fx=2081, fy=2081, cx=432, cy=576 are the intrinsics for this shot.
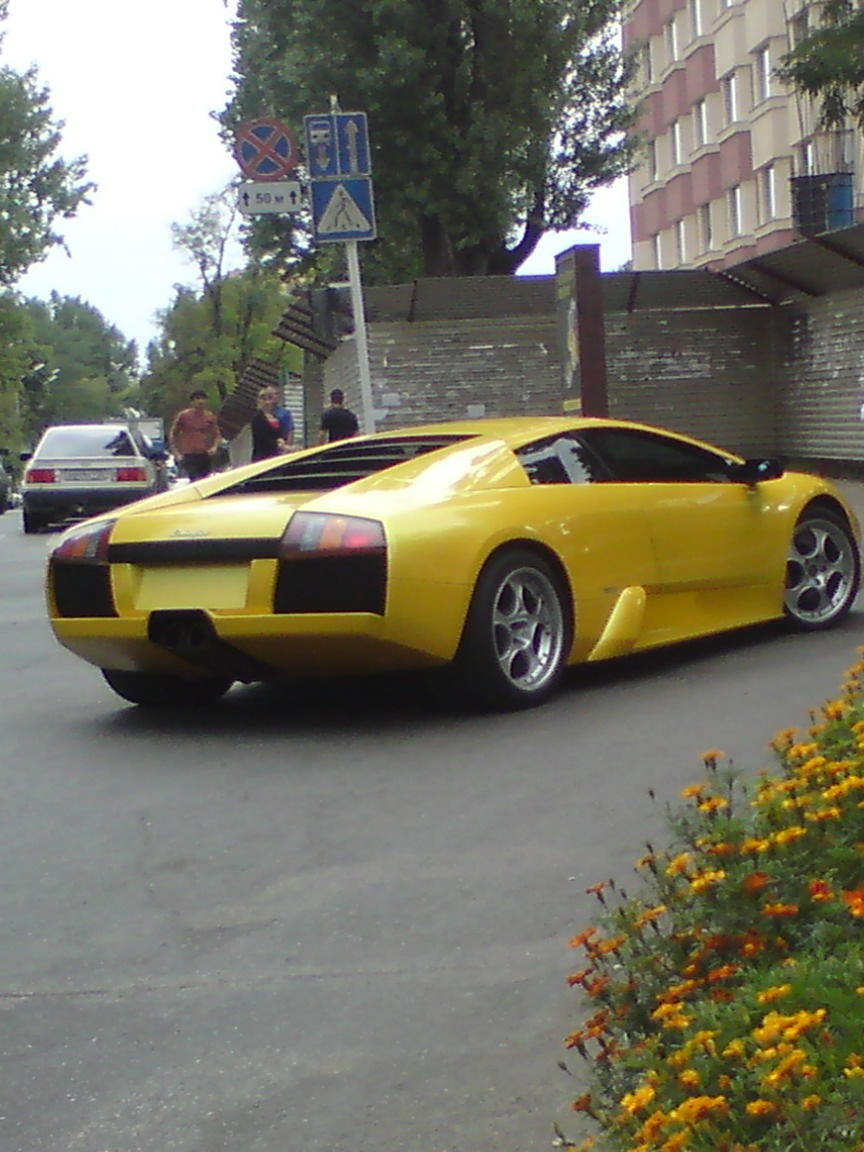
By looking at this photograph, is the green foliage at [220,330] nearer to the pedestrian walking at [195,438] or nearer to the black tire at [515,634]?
the pedestrian walking at [195,438]

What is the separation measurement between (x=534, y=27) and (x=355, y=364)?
25.1ft

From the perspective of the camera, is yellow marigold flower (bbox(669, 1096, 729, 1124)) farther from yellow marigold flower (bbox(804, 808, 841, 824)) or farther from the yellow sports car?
the yellow sports car

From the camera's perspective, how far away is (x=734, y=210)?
55.5m

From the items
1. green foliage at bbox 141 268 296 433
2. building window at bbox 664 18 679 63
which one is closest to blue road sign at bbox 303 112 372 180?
building window at bbox 664 18 679 63

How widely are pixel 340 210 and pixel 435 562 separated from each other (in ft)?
27.3

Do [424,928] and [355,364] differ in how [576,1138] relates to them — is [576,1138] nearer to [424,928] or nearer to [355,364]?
[424,928]

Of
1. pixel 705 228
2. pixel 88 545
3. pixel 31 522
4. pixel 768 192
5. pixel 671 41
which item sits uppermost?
pixel 671 41

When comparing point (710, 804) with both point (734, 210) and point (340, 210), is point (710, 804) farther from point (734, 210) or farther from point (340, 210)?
point (734, 210)

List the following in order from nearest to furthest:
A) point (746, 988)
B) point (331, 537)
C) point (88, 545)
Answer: point (746, 988) < point (331, 537) < point (88, 545)

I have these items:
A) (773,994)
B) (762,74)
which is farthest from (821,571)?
(762,74)

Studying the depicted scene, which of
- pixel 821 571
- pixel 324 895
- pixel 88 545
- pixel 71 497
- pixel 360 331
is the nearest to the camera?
pixel 324 895

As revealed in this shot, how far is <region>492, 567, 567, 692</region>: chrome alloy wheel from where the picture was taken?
7.95 m

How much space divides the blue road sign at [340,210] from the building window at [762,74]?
3709 cm

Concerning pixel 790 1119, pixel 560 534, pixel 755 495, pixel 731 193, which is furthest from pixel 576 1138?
pixel 731 193
